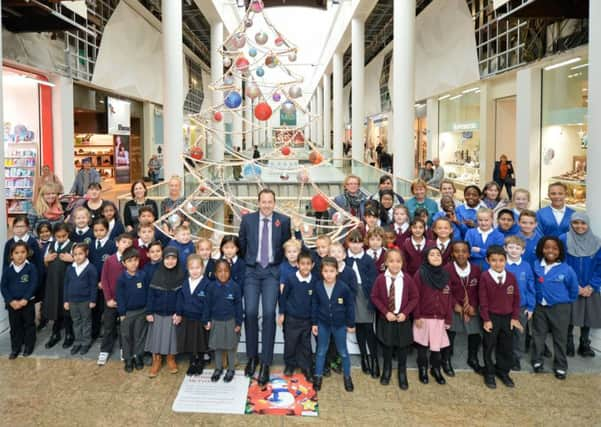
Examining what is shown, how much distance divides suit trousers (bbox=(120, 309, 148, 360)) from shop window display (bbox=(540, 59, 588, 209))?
32.6 feet

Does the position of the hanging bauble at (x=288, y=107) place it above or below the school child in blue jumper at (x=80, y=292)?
above

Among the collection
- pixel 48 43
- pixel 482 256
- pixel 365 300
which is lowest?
pixel 365 300

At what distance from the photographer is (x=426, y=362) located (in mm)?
5031

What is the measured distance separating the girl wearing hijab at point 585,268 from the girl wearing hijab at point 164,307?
4.06 m

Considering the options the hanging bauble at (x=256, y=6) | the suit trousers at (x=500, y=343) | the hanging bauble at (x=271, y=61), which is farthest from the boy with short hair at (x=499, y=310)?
the hanging bauble at (x=256, y=6)

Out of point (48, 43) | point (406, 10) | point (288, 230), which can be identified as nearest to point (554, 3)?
point (406, 10)

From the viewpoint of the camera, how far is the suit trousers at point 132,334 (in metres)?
5.20

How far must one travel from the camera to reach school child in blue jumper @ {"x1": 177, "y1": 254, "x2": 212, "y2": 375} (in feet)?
16.6

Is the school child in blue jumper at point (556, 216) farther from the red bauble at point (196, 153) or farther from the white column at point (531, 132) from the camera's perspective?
the white column at point (531, 132)

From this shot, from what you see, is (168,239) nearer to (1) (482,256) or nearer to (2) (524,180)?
(1) (482,256)

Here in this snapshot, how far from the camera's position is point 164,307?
5086 mm

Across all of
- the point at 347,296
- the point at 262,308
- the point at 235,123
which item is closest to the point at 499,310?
the point at 347,296

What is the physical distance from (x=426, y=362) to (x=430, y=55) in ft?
58.3

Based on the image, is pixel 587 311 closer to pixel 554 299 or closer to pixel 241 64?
pixel 554 299
